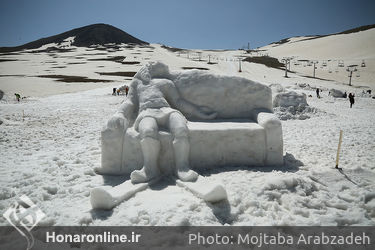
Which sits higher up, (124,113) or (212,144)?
(124,113)

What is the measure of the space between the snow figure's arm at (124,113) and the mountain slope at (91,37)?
101997 mm

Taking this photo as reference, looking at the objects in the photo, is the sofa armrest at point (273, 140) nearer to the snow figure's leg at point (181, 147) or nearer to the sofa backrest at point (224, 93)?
the sofa backrest at point (224, 93)

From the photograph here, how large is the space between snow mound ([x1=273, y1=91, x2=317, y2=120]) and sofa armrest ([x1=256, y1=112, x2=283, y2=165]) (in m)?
6.09

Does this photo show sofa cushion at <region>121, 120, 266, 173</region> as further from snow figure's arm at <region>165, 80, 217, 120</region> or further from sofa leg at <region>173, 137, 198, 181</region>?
snow figure's arm at <region>165, 80, 217, 120</region>

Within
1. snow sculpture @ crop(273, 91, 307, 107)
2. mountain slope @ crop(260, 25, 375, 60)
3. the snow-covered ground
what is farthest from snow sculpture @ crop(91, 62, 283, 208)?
mountain slope @ crop(260, 25, 375, 60)

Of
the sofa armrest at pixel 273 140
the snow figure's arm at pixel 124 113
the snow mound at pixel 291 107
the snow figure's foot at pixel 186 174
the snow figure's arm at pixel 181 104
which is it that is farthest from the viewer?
the snow mound at pixel 291 107

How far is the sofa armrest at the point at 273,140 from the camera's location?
4703mm

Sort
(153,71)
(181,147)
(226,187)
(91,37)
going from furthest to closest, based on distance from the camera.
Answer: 1. (91,37)
2. (153,71)
3. (181,147)
4. (226,187)

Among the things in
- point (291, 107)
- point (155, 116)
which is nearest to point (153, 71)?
point (155, 116)

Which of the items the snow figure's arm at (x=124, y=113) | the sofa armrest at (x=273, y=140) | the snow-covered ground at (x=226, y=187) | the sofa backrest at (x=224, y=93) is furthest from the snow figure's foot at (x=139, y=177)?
the sofa armrest at (x=273, y=140)

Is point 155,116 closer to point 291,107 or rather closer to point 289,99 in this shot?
point 291,107

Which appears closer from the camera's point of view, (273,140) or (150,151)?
(150,151)

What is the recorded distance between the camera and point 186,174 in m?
4.05

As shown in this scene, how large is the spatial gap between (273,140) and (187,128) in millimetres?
1601
